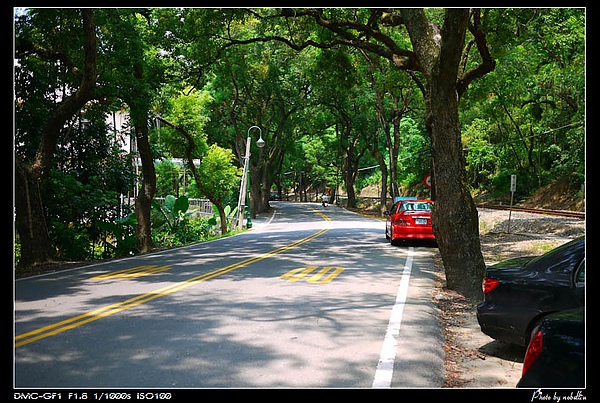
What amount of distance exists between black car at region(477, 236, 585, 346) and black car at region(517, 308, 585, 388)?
7.51 ft

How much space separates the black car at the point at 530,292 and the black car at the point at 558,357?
229 cm

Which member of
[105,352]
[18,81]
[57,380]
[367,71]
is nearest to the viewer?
[57,380]

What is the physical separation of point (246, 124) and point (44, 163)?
31.9 metres

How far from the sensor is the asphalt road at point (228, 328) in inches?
211

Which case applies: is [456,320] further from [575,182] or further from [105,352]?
[575,182]

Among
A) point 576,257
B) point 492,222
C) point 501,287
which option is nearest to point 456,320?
point 501,287

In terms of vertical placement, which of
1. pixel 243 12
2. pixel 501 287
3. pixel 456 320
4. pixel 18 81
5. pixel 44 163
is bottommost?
pixel 456 320

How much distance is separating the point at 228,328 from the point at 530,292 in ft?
11.6

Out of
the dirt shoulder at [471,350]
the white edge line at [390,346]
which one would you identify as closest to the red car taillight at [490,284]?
the dirt shoulder at [471,350]

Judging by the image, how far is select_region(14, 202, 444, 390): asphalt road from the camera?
537 centimetres

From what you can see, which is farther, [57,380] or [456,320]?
[456,320]

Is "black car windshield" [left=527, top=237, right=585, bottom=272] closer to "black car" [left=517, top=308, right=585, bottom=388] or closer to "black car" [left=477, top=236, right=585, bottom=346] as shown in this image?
"black car" [left=477, top=236, right=585, bottom=346]

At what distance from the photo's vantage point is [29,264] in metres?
14.6

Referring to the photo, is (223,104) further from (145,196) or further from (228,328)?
(228,328)
